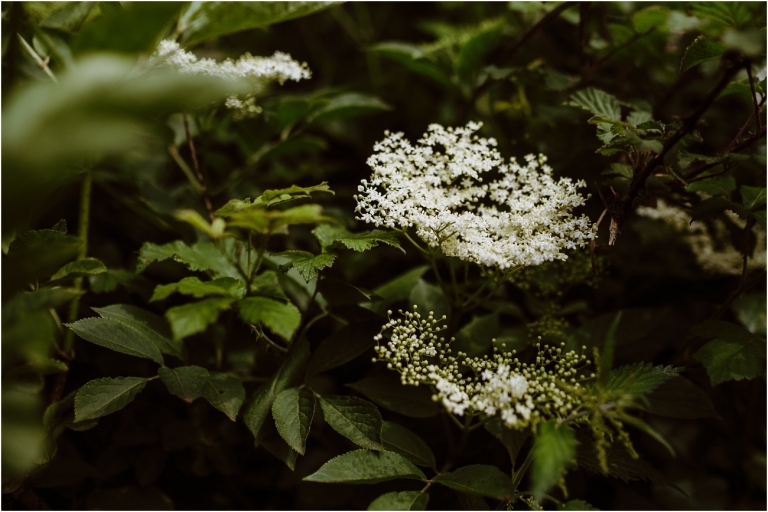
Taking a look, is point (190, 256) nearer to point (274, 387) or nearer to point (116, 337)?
point (116, 337)

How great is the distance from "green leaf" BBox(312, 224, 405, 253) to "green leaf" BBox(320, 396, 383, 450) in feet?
1.00

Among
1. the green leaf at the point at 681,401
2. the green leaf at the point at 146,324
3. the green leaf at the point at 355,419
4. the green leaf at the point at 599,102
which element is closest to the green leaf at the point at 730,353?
the green leaf at the point at 681,401

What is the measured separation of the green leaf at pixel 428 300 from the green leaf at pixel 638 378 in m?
0.41

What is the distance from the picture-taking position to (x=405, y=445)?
3.41ft

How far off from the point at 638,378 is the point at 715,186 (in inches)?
19.8

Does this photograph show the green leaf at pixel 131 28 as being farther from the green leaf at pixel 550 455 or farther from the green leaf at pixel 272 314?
the green leaf at pixel 550 455

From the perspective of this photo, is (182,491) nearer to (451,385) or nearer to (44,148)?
(451,385)

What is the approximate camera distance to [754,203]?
111 centimetres

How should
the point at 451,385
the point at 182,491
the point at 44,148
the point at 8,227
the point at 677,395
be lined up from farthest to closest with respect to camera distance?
the point at 182,491 < the point at 677,395 < the point at 451,385 < the point at 8,227 < the point at 44,148

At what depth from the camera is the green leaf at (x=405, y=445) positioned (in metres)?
1.03

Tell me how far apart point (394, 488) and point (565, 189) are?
726mm

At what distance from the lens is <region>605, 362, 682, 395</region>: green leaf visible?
0.89 metres

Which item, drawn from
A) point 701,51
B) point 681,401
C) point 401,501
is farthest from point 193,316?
point 701,51

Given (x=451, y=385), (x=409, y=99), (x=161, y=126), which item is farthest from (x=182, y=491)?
(x=409, y=99)
